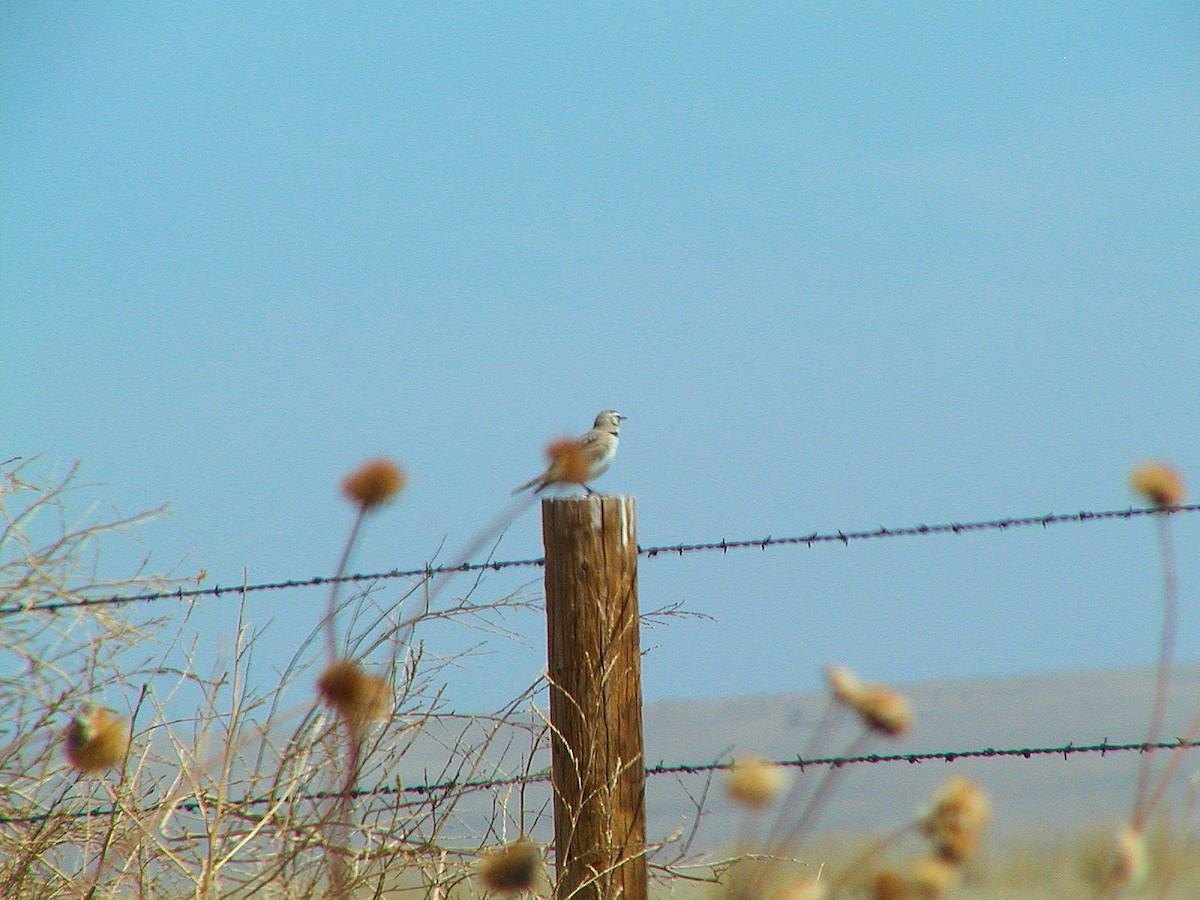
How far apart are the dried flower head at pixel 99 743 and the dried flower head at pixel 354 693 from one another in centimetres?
56

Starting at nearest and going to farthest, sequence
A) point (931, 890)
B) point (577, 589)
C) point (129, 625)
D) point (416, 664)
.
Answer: point (931, 890)
point (577, 589)
point (416, 664)
point (129, 625)

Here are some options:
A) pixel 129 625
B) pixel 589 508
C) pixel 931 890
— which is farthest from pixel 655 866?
pixel 129 625

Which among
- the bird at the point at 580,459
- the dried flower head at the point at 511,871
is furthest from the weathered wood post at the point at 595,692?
the bird at the point at 580,459

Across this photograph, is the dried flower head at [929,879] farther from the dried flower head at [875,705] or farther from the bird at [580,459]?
the bird at [580,459]

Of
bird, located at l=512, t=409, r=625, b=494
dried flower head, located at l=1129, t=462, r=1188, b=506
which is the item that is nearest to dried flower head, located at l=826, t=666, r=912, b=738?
dried flower head, located at l=1129, t=462, r=1188, b=506

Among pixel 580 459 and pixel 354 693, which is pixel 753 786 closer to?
pixel 354 693

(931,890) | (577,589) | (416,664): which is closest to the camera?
(931,890)

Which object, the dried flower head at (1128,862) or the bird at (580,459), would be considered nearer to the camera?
the dried flower head at (1128,862)

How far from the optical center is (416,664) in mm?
3729

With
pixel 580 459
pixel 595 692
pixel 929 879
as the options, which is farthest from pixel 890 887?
pixel 580 459

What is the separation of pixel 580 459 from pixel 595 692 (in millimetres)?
2817

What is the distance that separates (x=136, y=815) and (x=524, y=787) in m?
1.04

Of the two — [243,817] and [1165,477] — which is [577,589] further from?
[1165,477]

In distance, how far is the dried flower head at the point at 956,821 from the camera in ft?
7.06
